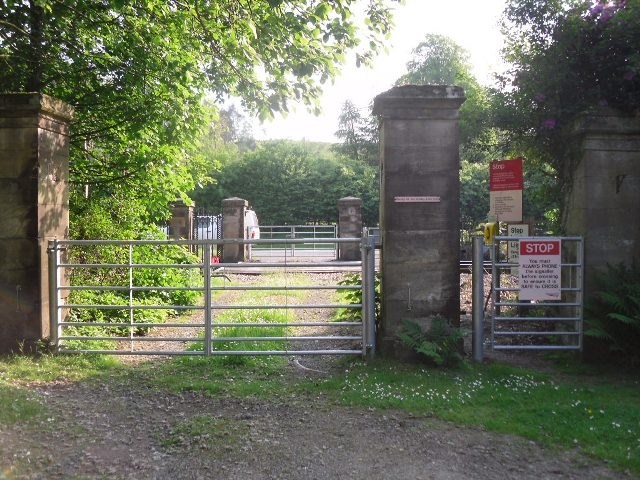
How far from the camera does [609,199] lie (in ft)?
24.6

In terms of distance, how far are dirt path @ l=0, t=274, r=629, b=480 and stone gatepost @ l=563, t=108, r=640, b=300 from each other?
11.6 feet

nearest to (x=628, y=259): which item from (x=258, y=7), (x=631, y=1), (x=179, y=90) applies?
A: (x=631, y=1)

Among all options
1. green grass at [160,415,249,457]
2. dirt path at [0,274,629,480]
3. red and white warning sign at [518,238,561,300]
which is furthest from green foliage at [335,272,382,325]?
green grass at [160,415,249,457]

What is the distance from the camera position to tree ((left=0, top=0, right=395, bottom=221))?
25.5 ft

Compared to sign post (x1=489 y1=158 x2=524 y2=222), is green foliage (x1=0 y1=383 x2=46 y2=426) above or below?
below

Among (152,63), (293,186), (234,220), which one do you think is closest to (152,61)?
(152,63)

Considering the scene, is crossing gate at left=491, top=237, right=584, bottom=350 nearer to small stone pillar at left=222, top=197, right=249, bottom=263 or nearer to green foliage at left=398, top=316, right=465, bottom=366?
green foliage at left=398, top=316, right=465, bottom=366

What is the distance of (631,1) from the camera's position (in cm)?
736

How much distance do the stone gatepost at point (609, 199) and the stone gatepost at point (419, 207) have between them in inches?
69.8

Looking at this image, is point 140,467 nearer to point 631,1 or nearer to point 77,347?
point 77,347

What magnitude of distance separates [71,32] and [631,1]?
7892 mm

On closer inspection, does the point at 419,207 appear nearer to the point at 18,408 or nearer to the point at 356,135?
the point at 18,408

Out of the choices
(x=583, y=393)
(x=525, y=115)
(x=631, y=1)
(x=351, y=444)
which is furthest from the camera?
(x=525, y=115)

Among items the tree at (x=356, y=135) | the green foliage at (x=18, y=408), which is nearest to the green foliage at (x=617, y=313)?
the green foliage at (x=18, y=408)
